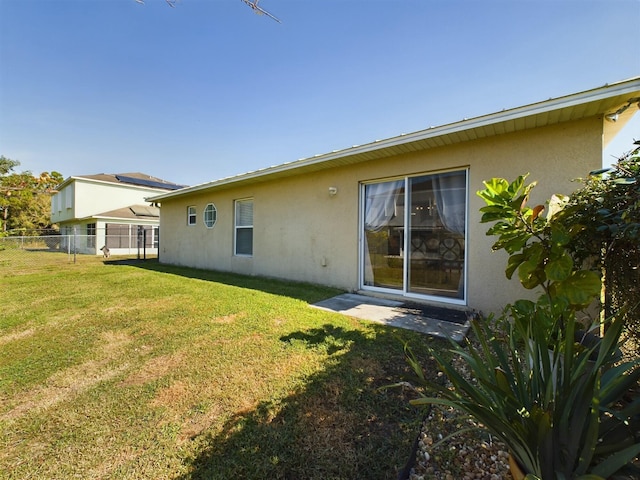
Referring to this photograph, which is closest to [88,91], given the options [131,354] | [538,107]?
[131,354]

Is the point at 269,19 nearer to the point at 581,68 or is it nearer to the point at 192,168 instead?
the point at 581,68

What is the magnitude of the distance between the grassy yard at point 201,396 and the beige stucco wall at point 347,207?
6.20 ft

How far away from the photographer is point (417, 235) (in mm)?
5160

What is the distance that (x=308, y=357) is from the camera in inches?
116

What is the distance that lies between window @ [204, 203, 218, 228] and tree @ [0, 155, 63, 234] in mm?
26179

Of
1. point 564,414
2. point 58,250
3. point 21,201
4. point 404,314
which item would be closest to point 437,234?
point 404,314

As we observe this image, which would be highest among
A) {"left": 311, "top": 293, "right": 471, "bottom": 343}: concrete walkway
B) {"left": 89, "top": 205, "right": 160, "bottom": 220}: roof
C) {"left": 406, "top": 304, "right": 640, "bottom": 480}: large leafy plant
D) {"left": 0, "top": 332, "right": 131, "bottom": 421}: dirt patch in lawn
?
{"left": 89, "top": 205, "right": 160, "bottom": 220}: roof

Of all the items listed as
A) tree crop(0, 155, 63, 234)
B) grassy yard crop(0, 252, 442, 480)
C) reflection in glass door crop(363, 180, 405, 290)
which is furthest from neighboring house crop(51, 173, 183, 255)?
reflection in glass door crop(363, 180, 405, 290)

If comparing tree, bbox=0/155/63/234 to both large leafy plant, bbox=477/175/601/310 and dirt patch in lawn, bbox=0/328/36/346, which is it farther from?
large leafy plant, bbox=477/175/601/310

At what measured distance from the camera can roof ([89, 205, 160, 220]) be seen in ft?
60.8

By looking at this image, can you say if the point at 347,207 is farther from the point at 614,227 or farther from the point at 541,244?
the point at 614,227

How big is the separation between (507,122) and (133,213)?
76.2 ft

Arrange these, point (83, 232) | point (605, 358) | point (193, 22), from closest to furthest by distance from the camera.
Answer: point (605, 358) → point (193, 22) → point (83, 232)

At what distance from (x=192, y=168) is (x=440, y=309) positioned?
15230mm
